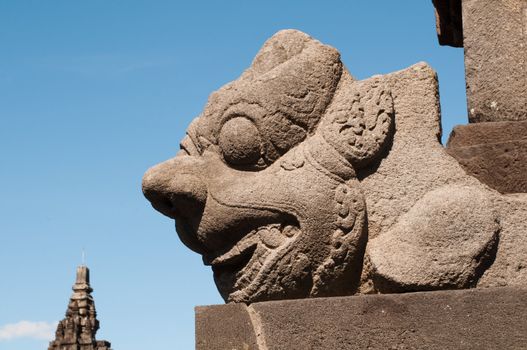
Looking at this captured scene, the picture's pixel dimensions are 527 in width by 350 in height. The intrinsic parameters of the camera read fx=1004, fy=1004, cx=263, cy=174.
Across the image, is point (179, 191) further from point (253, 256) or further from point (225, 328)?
point (225, 328)

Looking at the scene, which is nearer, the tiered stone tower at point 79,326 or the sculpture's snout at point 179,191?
the sculpture's snout at point 179,191

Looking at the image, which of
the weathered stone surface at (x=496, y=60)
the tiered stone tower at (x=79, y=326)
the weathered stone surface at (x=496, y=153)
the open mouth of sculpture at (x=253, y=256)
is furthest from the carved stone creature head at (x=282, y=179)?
the tiered stone tower at (x=79, y=326)

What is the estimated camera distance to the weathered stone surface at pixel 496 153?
4.40 metres

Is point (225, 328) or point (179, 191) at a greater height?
point (179, 191)

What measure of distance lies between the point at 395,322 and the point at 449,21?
287 centimetres

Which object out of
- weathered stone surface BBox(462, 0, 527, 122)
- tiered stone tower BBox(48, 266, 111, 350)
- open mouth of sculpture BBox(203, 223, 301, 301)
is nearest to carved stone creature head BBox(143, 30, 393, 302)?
open mouth of sculpture BBox(203, 223, 301, 301)

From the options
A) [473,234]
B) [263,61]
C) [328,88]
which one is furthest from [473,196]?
[263,61]

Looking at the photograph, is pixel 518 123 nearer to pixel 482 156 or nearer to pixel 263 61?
pixel 482 156

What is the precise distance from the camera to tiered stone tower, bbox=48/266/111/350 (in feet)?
98.6

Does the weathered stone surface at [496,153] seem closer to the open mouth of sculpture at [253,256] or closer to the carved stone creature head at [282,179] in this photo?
the carved stone creature head at [282,179]

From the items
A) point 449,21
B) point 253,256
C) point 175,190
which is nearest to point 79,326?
point 449,21

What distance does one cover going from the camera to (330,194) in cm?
429

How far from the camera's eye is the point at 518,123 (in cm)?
448

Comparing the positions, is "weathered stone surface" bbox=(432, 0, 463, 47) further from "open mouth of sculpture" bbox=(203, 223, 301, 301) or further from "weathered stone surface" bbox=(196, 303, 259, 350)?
"weathered stone surface" bbox=(196, 303, 259, 350)
